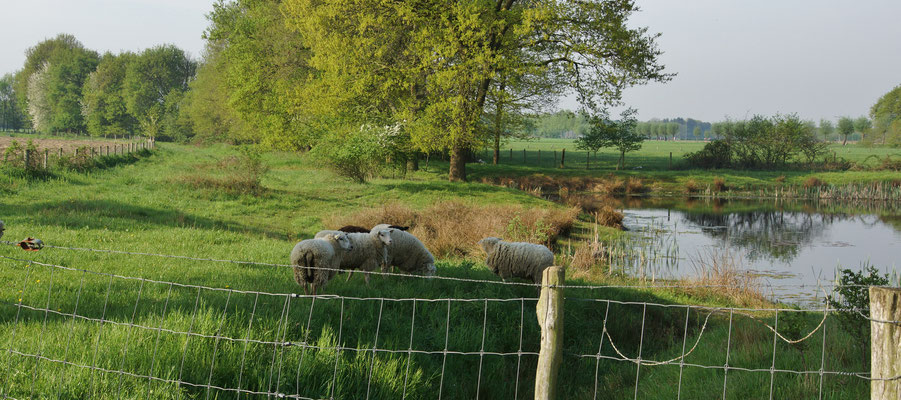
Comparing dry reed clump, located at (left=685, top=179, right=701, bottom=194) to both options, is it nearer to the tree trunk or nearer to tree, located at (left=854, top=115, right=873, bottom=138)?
the tree trunk

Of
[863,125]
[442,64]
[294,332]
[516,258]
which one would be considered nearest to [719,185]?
[442,64]

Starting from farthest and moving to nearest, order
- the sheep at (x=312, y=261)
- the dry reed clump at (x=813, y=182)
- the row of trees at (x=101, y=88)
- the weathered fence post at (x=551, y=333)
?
the row of trees at (x=101, y=88)
the dry reed clump at (x=813, y=182)
the sheep at (x=312, y=261)
the weathered fence post at (x=551, y=333)

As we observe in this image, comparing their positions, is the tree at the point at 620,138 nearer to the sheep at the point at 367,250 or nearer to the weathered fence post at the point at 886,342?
the sheep at the point at 367,250

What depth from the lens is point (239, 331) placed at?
6.35m

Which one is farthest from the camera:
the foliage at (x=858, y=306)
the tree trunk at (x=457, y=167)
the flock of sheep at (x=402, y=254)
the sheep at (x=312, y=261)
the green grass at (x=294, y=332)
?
the tree trunk at (x=457, y=167)

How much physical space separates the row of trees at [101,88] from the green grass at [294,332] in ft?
248

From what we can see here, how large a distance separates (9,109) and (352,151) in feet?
408

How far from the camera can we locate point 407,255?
9891 mm

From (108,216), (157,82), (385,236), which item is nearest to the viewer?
(385,236)

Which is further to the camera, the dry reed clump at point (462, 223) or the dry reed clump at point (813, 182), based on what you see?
the dry reed clump at point (813, 182)

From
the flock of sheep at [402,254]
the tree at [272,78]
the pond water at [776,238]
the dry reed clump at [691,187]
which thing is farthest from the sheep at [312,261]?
the dry reed clump at [691,187]

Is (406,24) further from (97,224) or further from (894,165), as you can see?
(894,165)

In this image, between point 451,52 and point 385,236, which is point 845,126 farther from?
point 385,236

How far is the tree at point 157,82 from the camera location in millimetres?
84312
